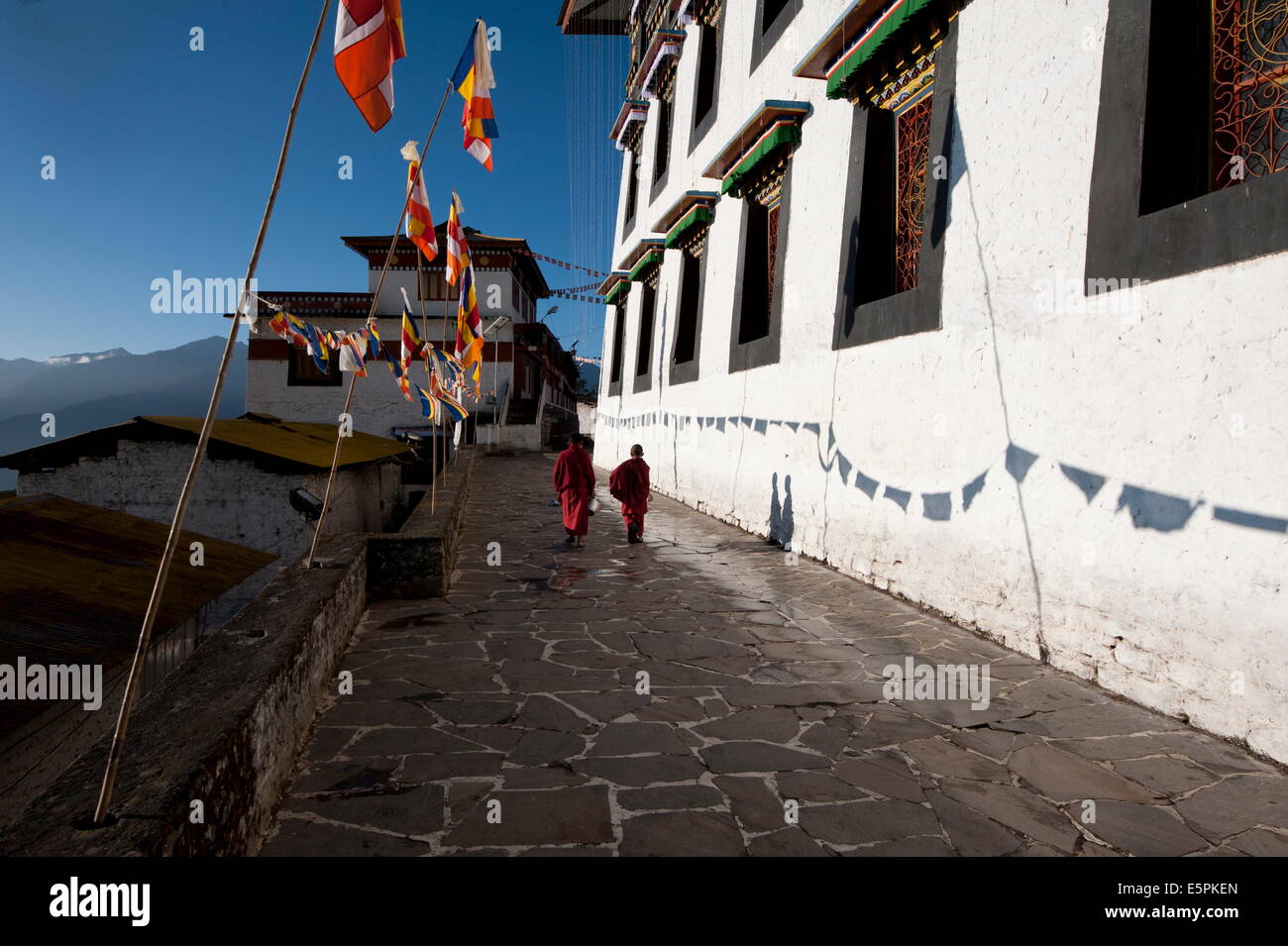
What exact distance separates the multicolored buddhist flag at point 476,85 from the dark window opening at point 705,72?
25.7 ft

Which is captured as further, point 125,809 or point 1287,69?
point 1287,69

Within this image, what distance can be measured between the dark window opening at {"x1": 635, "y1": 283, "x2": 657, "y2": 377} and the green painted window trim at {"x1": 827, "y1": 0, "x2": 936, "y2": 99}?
8559 mm

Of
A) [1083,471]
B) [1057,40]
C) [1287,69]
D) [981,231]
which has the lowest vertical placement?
[1083,471]

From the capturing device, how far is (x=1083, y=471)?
394cm

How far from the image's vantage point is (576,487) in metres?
8.15

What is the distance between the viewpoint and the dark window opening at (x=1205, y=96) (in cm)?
355

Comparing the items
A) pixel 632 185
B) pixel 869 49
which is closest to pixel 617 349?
pixel 632 185

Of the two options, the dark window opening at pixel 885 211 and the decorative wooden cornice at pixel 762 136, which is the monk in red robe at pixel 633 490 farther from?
the decorative wooden cornice at pixel 762 136

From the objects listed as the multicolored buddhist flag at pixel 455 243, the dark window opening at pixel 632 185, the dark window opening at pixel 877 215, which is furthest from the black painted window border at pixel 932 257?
the dark window opening at pixel 632 185

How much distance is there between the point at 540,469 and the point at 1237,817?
17.0 metres

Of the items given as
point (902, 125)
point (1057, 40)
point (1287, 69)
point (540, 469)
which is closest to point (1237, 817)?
point (1287, 69)
